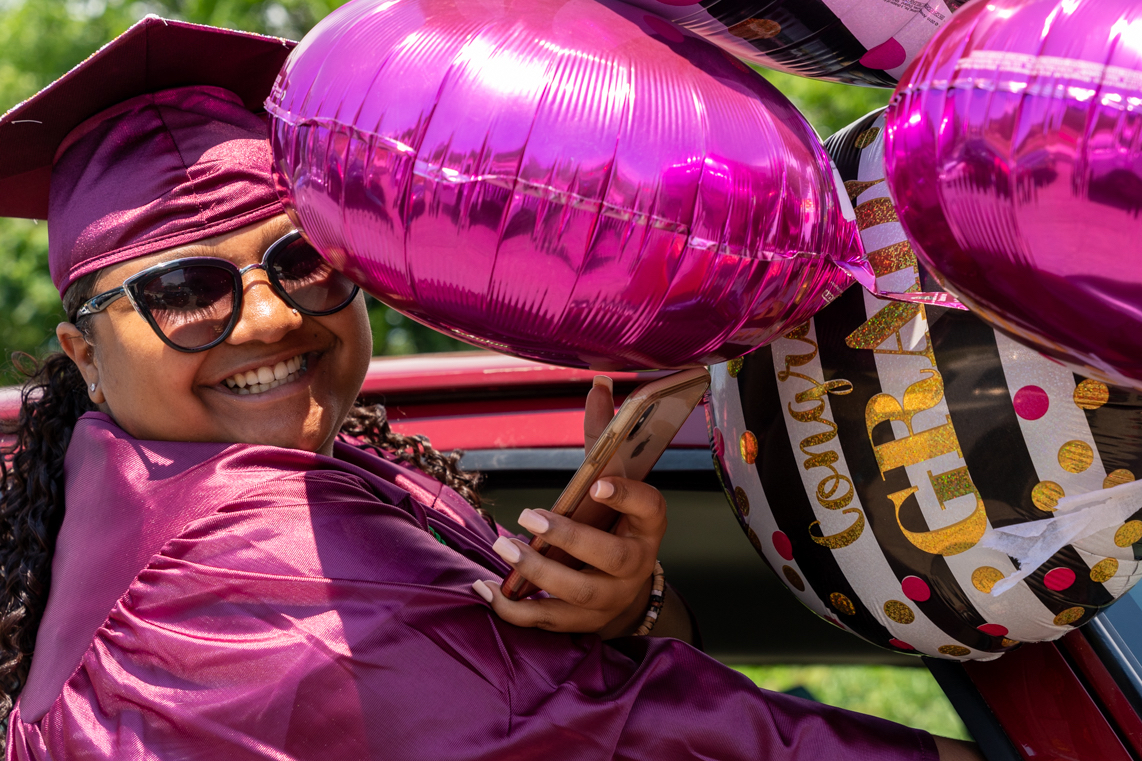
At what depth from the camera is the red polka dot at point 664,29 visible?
969 mm

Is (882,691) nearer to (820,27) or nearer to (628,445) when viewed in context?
(628,445)

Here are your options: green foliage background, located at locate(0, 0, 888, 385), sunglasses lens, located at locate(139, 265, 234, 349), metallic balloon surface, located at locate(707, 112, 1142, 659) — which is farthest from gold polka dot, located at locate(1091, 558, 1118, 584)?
green foliage background, located at locate(0, 0, 888, 385)

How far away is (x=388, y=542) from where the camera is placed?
120 cm

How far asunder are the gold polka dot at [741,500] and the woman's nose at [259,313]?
2.15 ft

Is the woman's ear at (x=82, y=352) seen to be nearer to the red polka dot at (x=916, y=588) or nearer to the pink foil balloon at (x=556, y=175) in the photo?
the pink foil balloon at (x=556, y=175)

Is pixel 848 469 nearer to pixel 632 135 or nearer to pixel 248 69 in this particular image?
pixel 632 135

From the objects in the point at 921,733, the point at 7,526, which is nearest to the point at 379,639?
the point at 921,733

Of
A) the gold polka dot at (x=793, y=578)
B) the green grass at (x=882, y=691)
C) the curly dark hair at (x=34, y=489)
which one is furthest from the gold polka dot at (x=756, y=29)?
the green grass at (x=882, y=691)

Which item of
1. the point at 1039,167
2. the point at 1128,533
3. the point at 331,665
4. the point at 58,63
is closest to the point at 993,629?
the point at 1128,533

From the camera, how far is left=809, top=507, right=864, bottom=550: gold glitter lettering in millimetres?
1160

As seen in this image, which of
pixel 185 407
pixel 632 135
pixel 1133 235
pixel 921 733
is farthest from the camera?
pixel 185 407

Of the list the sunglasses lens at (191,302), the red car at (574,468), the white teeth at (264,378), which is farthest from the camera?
the red car at (574,468)

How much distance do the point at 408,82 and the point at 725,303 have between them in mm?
357

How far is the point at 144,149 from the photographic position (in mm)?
1329
